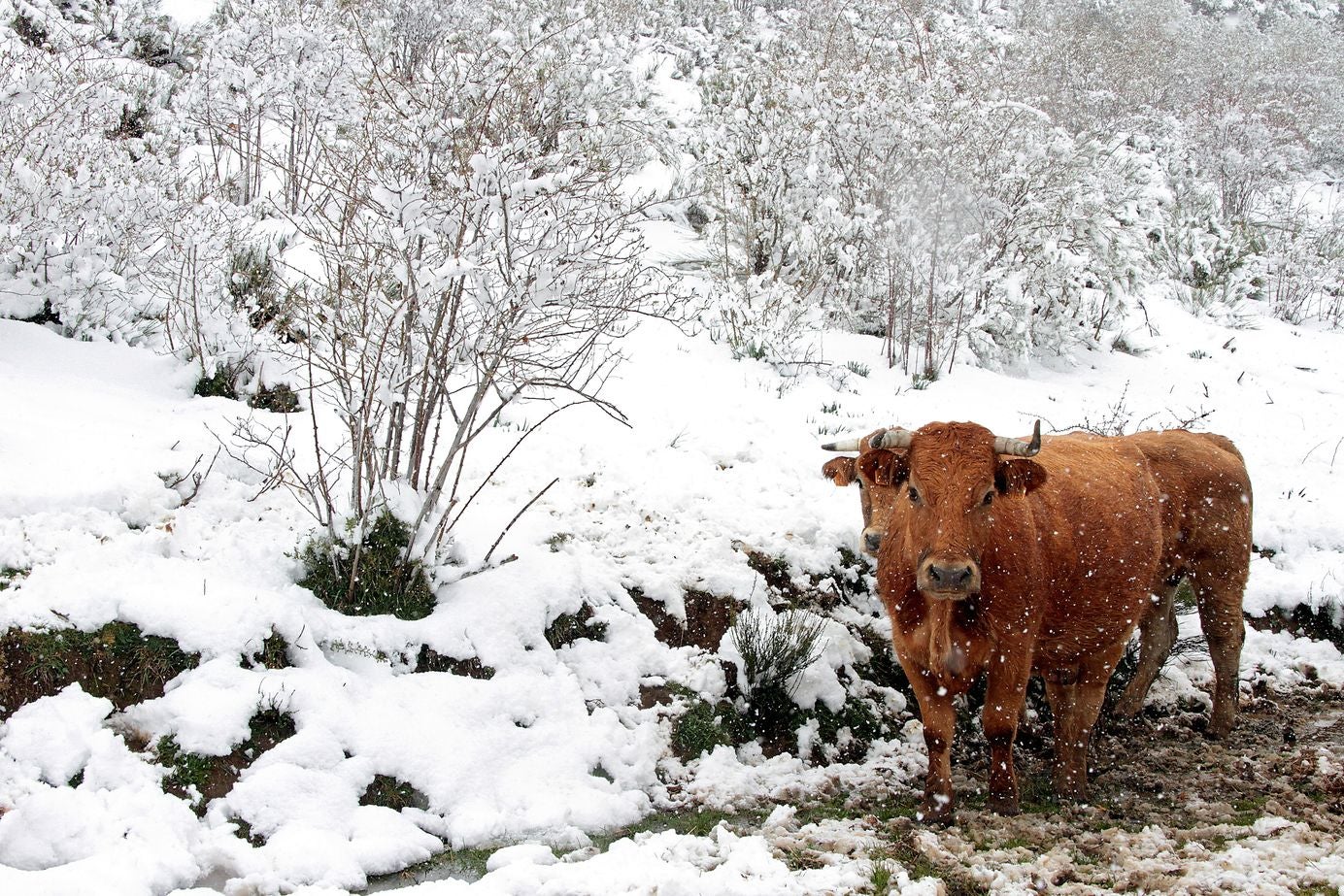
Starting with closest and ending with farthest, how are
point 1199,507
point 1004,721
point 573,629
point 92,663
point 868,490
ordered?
point 92,663, point 1004,721, point 573,629, point 868,490, point 1199,507

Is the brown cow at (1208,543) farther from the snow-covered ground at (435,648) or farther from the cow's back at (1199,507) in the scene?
the snow-covered ground at (435,648)

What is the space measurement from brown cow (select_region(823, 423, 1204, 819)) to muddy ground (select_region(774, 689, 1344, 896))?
0.27 metres

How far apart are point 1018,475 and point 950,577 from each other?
2.32ft

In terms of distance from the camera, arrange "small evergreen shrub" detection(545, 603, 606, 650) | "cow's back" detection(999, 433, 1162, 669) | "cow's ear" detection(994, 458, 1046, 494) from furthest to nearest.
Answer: "small evergreen shrub" detection(545, 603, 606, 650) → "cow's back" detection(999, 433, 1162, 669) → "cow's ear" detection(994, 458, 1046, 494)

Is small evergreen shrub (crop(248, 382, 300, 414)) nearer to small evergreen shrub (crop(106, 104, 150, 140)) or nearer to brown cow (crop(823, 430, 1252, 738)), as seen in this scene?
brown cow (crop(823, 430, 1252, 738))

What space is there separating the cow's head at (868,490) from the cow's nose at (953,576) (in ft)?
2.07

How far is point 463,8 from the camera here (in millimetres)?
14117

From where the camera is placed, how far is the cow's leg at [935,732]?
13.3ft

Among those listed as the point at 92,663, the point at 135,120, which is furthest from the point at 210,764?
the point at 135,120

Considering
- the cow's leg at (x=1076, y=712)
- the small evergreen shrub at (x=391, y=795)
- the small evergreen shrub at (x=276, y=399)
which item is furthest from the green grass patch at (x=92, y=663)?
the cow's leg at (x=1076, y=712)

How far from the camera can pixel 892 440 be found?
4055mm

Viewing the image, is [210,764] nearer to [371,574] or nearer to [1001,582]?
[371,574]

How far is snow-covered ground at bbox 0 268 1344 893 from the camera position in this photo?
3.20 metres

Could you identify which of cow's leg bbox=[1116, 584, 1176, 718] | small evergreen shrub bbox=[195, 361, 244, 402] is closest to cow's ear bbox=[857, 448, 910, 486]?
cow's leg bbox=[1116, 584, 1176, 718]
